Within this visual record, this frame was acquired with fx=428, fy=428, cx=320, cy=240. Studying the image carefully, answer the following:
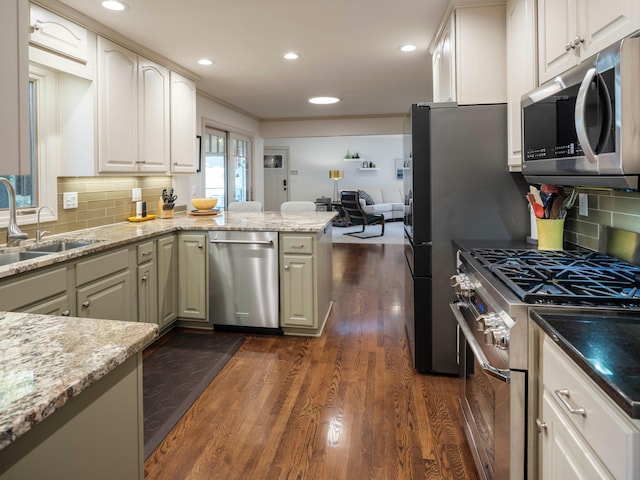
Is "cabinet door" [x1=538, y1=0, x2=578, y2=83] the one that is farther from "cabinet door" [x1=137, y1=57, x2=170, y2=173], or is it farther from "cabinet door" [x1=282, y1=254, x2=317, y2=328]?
"cabinet door" [x1=137, y1=57, x2=170, y2=173]

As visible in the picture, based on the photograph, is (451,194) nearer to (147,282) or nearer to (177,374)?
(177,374)

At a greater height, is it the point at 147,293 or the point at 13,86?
the point at 13,86

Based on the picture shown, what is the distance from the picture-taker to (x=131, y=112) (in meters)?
3.41

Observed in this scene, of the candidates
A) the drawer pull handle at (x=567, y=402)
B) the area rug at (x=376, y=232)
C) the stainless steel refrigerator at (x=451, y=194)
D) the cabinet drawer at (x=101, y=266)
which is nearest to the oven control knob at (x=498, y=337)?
the drawer pull handle at (x=567, y=402)

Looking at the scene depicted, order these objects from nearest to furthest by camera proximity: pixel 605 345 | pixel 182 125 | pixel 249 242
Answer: pixel 605 345 < pixel 249 242 < pixel 182 125

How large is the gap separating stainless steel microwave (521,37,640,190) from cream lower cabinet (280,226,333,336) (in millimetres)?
1841

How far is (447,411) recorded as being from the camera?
2264 mm

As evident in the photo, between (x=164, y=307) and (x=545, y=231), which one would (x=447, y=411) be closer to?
(x=545, y=231)

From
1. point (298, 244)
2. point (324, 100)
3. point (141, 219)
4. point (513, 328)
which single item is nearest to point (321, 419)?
point (513, 328)

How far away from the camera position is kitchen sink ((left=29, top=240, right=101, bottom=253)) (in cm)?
252

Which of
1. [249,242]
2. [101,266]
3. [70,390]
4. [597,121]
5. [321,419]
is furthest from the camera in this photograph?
[249,242]

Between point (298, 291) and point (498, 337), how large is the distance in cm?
213

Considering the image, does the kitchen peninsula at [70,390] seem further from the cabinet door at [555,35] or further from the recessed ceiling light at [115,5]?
the recessed ceiling light at [115,5]

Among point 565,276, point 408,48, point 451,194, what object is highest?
point 408,48
